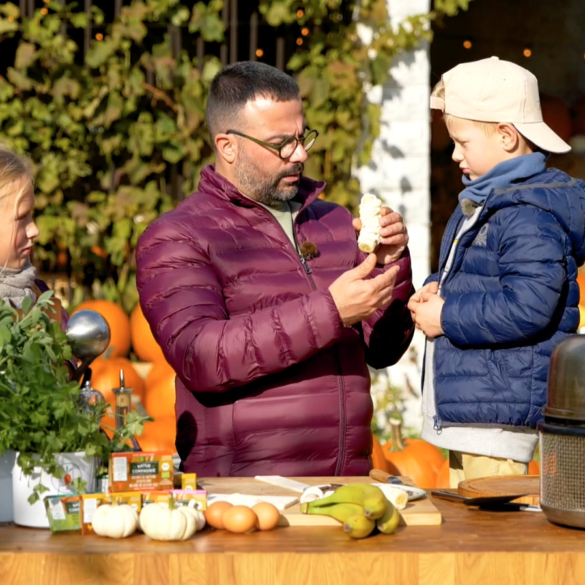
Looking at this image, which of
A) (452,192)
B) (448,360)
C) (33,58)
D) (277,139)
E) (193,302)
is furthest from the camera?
(452,192)

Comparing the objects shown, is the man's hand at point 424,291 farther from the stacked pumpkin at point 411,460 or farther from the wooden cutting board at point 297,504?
the stacked pumpkin at point 411,460

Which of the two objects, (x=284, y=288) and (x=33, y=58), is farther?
(x=33, y=58)

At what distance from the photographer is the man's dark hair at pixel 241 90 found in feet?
10.0

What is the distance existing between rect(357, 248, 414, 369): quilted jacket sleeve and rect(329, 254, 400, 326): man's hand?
377 millimetres

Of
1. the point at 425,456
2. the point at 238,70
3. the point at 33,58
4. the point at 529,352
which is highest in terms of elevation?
the point at 33,58

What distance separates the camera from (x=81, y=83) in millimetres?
6098

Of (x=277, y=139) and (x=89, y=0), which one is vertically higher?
(x=89, y=0)

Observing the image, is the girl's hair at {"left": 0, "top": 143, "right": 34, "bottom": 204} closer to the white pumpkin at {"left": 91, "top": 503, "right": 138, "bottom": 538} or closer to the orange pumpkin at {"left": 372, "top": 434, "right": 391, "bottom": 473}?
the white pumpkin at {"left": 91, "top": 503, "right": 138, "bottom": 538}

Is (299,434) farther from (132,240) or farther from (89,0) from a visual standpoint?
(89,0)

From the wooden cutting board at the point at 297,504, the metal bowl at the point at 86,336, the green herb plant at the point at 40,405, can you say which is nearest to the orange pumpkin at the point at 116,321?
the wooden cutting board at the point at 297,504

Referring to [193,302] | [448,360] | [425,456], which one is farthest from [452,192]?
[193,302]

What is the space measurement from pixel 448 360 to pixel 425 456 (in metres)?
1.79

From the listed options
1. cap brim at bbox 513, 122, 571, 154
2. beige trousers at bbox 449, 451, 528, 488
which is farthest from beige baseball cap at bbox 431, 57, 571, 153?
beige trousers at bbox 449, 451, 528, 488

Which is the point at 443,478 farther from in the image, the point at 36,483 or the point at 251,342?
the point at 36,483
